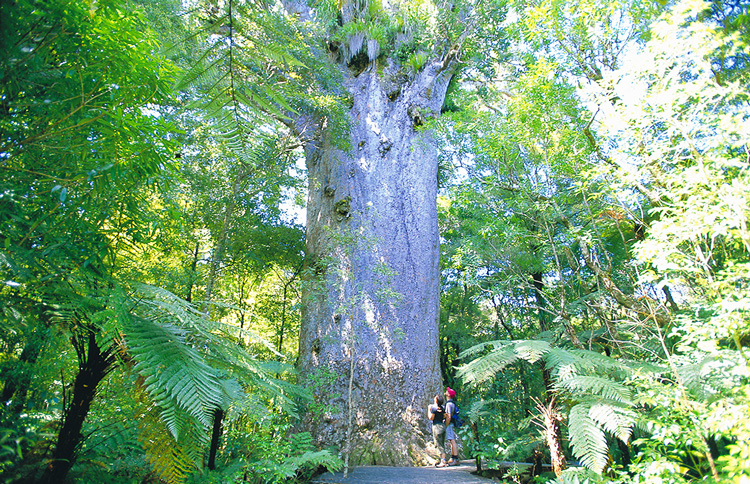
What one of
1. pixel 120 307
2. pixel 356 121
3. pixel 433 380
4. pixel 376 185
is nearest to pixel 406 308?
pixel 433 380

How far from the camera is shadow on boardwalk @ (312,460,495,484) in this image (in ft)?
11.4


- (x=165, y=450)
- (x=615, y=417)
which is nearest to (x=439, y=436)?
(x=615, y=417)

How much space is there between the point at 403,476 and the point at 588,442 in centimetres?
163

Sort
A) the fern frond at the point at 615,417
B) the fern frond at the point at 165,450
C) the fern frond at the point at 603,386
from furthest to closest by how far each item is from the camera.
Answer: the fern frond at the point at 603,386 < the fern frond at the point at 615,417 < the fern frond at the point at 165,450

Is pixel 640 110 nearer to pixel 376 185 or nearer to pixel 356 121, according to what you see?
pixel 376 185

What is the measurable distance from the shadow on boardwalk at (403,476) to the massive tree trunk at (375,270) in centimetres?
29

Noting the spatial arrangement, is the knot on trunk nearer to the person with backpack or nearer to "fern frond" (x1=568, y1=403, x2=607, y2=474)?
the person with backpack

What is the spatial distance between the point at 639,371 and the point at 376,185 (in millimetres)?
4040

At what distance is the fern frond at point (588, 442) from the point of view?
2898 mm

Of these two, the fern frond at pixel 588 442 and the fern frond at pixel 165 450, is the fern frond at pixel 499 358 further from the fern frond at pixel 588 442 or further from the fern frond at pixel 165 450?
the fern frond at pixel 165 450

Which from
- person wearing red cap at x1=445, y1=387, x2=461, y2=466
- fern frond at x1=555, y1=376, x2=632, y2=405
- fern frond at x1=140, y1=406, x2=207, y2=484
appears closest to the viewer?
fern frond at x1=140, y1=406, x2=207, y2=484

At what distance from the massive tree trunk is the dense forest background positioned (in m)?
0.30

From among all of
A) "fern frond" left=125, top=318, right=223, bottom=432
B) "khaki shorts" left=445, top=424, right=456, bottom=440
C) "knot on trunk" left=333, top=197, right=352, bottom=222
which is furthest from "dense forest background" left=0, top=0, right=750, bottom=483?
"knot on trunk" left=333, top=197, right=352, bottom=222

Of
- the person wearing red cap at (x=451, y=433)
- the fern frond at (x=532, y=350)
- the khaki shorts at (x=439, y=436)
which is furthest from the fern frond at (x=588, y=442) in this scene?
the khaki shorts at (x=439, y=436)
